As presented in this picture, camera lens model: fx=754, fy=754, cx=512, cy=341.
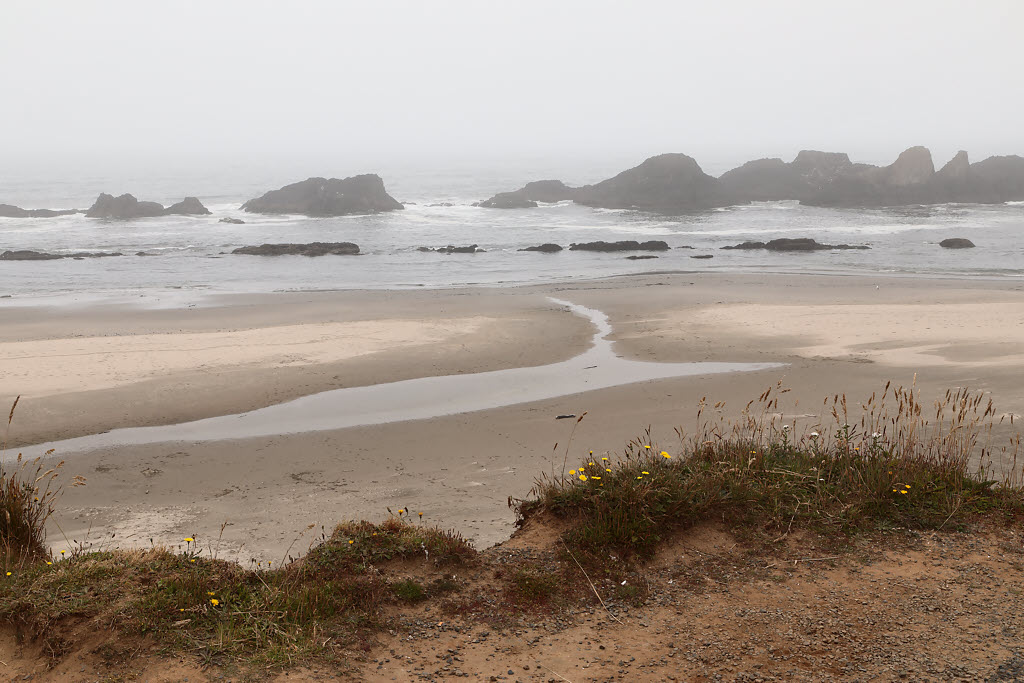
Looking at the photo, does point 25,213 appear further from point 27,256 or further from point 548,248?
point 548,248

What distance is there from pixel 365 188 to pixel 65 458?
5207 cm

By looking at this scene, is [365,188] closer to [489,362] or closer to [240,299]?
[240,299]

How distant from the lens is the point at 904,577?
526 centimetres

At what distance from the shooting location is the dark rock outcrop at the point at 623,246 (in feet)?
128

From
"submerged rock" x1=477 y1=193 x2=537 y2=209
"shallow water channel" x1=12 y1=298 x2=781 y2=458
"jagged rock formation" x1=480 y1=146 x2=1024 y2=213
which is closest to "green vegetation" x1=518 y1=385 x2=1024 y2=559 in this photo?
"shallow water channel" x1=12 y1=298 x2=781 y2=458

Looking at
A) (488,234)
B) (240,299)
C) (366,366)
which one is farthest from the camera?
(488,234)

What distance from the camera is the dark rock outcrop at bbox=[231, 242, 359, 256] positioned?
38.1 m

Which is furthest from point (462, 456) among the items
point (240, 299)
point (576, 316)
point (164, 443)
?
point (240, 299)

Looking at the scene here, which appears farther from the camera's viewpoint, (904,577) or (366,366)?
(366,366)

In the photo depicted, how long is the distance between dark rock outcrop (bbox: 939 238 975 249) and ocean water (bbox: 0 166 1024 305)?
644 millimetres

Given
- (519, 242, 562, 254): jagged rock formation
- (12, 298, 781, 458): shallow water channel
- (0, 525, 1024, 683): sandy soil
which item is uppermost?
(519, 242, 562, 254): jagged rock formation

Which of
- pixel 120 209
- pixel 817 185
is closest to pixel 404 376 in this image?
pixel 120 209

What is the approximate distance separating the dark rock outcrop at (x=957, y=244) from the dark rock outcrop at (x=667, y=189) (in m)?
23.8

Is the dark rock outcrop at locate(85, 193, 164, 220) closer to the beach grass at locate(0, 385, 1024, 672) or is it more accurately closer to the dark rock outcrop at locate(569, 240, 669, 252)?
the dark rock outcrop at locate(569, 240, 669, 252)
